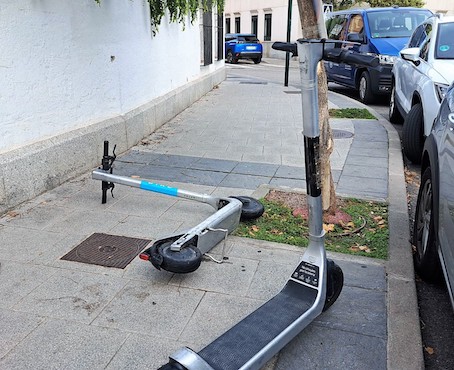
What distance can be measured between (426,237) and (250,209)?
1.48 metres

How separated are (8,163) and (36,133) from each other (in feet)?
2.10

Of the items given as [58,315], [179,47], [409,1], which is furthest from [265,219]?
[409,1]

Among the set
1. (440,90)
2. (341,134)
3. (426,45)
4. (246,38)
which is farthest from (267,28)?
(440,90)

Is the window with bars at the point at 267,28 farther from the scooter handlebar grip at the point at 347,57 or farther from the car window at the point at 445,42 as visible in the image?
the scooter handlebar grip at the point at 347,57

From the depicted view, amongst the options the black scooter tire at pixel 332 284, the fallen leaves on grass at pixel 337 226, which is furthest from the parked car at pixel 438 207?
the black scooter tire at pixel 332 284

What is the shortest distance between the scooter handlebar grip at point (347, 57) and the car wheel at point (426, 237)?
3.57 feet

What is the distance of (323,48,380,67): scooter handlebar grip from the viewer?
2664 millimetres

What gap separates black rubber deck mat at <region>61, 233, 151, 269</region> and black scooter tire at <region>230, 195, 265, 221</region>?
87 cm

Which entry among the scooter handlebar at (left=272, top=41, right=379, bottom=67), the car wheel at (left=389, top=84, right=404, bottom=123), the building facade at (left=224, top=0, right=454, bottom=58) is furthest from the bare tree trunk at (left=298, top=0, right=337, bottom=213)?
the building facade at (left=224, top=0, right=454, bottom=58)

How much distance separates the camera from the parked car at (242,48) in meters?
24.1

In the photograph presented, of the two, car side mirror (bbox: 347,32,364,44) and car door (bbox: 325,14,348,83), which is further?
car door (bbox: 325,14,348,83)

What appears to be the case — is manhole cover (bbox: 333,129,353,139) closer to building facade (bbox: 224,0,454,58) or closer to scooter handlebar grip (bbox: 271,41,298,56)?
scooter handlebar grip (bbox: 271,41,298,56)

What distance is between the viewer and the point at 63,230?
13.5 ft

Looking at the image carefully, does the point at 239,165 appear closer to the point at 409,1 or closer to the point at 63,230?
the point at 63,230
